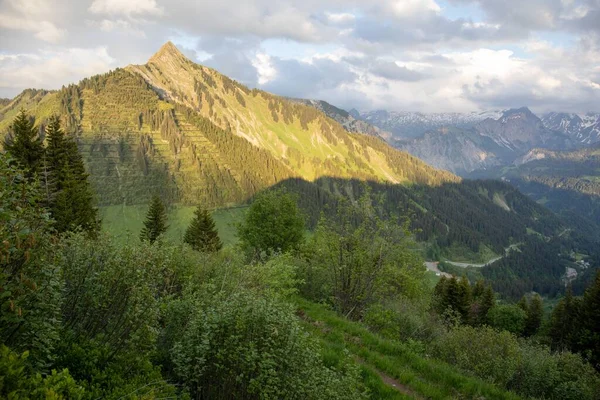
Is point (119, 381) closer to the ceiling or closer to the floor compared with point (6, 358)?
closer to the floor

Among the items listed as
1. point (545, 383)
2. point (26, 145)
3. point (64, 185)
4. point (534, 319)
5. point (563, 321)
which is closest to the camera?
point (545, 383)

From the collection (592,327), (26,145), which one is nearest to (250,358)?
(26,145)

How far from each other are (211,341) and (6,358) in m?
3.55

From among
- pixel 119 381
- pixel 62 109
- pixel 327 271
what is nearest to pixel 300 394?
pixel 119 381

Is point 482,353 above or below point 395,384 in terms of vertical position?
below

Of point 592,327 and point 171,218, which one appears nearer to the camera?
point 592,327

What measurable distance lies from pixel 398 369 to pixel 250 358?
8550 mm

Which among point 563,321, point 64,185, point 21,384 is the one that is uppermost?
point 64,185

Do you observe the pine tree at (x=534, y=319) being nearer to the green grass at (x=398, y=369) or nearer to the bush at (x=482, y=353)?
the bush at (x=482, y=353)

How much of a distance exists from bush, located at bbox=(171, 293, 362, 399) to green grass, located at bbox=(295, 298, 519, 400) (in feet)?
15.3

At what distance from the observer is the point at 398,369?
1299cm

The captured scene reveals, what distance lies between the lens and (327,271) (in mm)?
24203

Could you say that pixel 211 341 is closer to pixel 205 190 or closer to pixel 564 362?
pixel 564 362

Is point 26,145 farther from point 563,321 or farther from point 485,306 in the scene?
point 485,306
